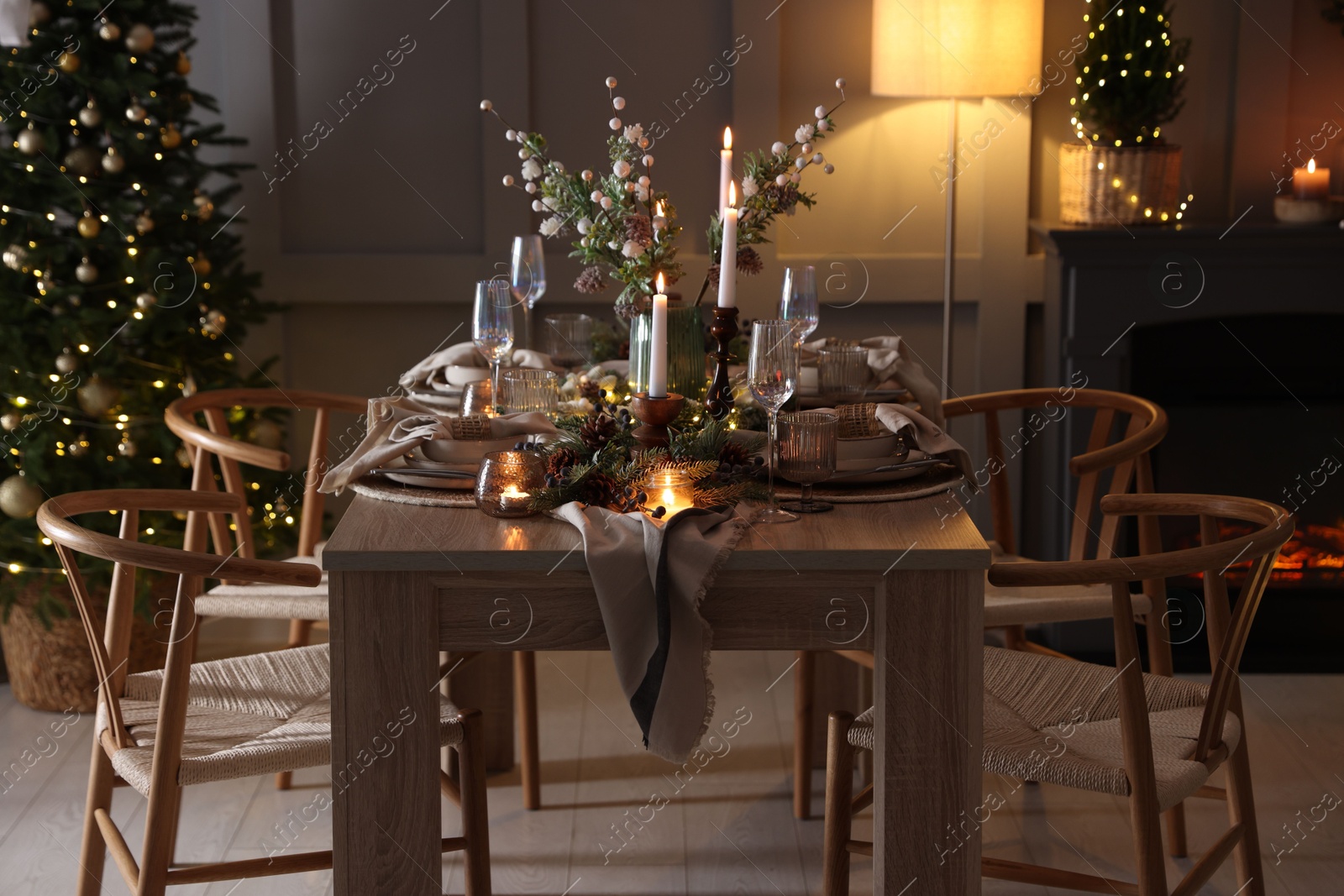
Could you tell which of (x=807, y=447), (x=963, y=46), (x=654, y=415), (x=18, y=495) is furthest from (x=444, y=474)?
(x=963, y=46)

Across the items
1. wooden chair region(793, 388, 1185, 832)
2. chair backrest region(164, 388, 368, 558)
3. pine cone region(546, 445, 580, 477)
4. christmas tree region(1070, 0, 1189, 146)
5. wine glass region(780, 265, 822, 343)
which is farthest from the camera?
Result: christmas tree region(1070, 0, 1189, 146)

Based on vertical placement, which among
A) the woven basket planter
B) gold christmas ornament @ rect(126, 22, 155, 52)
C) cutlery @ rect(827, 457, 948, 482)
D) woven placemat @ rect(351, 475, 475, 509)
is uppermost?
gold christmas ornament @ rect(126, 22, 155, 52)

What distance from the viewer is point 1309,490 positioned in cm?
345

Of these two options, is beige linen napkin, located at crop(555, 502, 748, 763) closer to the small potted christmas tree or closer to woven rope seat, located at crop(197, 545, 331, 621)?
woven rope seat, located at crop(197, 545, 331, 621)

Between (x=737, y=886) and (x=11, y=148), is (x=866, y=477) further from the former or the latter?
(x=11, y=148)

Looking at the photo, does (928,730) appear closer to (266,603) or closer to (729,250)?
(729,250)

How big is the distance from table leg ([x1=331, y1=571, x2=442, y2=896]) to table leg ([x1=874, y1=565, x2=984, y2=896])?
Result: 56 centimetres

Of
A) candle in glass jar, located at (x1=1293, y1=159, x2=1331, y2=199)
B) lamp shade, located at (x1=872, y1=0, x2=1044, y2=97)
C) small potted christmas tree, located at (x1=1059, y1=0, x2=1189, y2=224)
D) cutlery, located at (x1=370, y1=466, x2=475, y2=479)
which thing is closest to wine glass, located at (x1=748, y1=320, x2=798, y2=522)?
cutlery, located at (x1=370, y1=466, x2=475, y2=479)

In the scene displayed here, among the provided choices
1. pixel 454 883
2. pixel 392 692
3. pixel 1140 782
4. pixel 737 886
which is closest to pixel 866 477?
pixel 1140 782

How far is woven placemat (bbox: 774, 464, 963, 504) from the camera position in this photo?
1.84 metres

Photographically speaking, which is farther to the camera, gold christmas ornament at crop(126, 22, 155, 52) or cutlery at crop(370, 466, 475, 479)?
gold christmas ornament at crop(126, 22, 155, 52)

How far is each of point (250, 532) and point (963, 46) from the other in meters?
1.93

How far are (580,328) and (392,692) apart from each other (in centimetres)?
116

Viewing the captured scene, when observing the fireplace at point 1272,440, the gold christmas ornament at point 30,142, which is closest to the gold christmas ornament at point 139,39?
the gold christmas ornament at point 30,142
